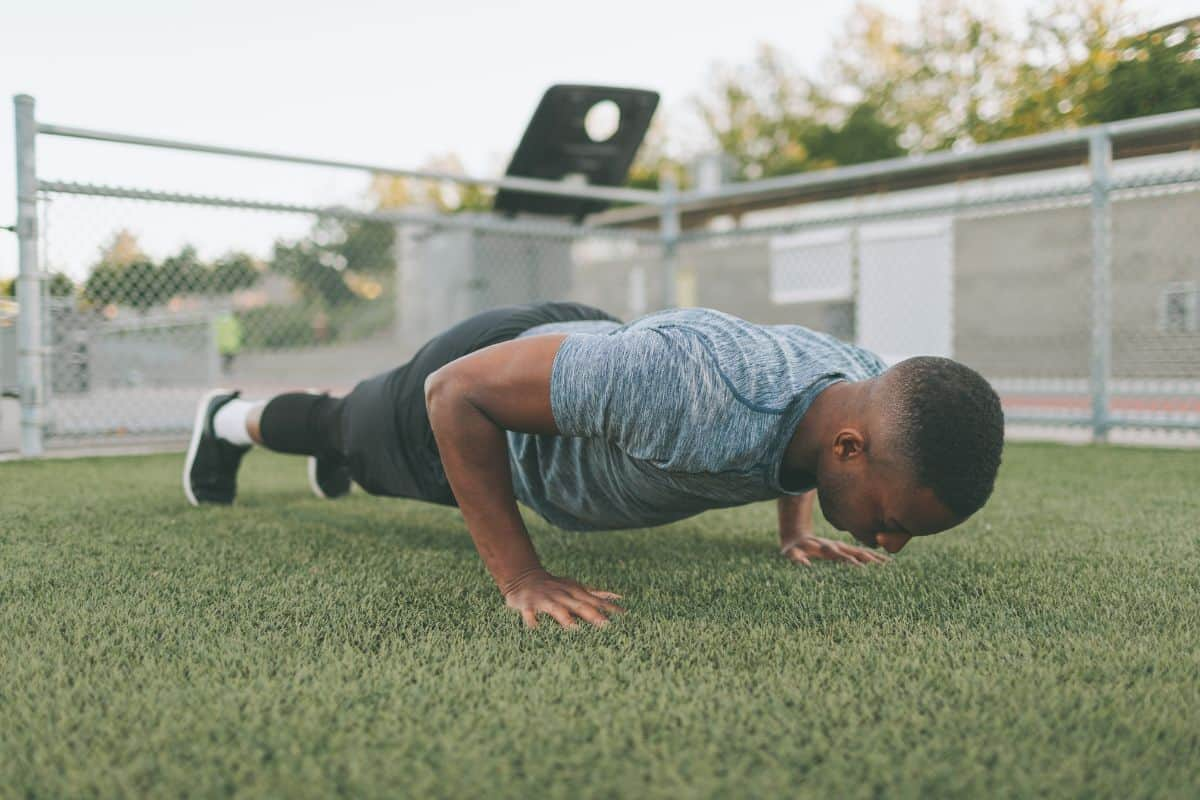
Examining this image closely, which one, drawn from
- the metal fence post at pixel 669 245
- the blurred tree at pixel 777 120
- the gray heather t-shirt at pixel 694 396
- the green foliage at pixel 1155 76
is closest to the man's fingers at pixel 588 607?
the gray heather t-shirt at pixel 694 396

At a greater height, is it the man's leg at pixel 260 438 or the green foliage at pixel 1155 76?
the green foliage at pixel 1155 76

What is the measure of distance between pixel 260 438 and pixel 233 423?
0.19 meters

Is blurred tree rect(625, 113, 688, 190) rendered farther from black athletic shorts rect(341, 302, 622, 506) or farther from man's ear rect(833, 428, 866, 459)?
man's ear rect(833, 428, 866, 459)

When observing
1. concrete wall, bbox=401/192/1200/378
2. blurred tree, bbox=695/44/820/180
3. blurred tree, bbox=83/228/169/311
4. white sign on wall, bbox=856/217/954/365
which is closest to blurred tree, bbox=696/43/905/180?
blurred tree, bbox=695/44/820/180

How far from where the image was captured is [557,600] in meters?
1.75

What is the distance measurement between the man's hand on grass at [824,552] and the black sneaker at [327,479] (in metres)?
1.70

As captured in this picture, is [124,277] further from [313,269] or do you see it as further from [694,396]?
[694,396]

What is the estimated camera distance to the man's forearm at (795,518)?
94.7 inches

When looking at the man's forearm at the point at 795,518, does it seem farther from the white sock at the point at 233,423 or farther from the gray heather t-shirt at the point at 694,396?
the white sock at the point at 233,423

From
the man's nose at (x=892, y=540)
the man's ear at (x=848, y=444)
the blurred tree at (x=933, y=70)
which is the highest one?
the blurred tree at (x=933, y=70)

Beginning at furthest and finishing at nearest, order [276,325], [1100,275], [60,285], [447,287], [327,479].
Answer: [447,287], [276,325], [1100,275], [60,285], [327,479]

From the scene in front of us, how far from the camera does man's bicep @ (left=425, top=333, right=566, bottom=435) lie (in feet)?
5.60

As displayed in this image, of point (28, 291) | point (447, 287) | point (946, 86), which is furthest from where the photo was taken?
point (946, 86)

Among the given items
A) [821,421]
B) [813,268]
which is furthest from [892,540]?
[813,268]
